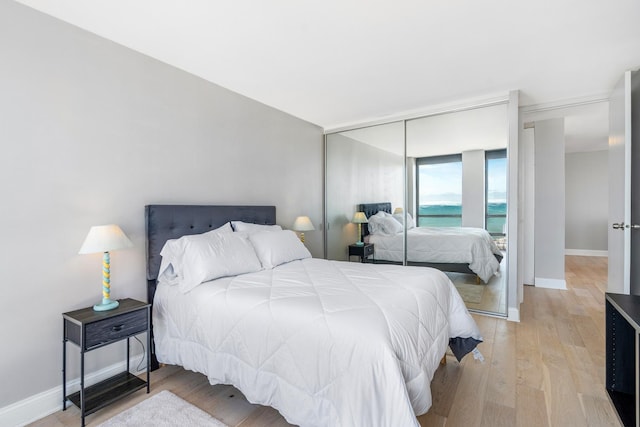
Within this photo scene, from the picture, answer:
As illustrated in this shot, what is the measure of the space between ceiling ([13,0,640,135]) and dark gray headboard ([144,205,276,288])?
1.24m

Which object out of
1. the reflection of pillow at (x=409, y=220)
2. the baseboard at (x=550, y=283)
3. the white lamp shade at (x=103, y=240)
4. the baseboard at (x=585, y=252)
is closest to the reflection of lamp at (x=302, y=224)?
the reflection of pillow at (x=409, y=220)

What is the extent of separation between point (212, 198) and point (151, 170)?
626 millimetres

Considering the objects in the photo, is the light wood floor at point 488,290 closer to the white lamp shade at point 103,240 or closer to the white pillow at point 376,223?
the white pillow at point 376,223

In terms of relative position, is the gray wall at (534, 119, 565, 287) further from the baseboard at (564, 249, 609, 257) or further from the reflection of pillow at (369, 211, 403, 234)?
the baseboard at (564, 249, 609, 257)

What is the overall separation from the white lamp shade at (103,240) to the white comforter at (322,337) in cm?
51

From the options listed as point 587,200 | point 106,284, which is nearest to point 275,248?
point 106,284

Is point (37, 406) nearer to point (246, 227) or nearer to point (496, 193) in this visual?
point (246, 227)

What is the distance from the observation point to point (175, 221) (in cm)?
261

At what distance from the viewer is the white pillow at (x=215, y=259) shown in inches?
87.8

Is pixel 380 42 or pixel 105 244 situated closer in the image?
pixel 105 244

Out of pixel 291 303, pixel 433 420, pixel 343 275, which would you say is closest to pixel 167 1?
pixel 291 303

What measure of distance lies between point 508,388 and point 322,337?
1.50 metres

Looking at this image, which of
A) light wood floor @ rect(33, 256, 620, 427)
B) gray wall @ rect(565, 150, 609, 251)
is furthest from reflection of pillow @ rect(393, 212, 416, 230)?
gray wall @ rect(565, 150, 609, 251)

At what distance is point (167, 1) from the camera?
6.12 feet
